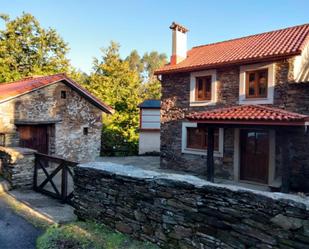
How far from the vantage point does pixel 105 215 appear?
4.75 metres

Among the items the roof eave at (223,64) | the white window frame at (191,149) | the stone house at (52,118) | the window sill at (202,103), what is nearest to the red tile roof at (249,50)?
the roof eave at (223,64)

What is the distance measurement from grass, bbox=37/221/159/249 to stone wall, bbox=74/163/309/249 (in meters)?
0.14

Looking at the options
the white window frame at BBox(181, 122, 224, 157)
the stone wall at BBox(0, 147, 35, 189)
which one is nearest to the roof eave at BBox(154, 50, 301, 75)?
the white window frame at BBox(181, 122, 224, 157)

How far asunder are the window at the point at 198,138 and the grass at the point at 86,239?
25.0ft

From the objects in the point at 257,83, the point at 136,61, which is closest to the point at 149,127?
the point at 257,83

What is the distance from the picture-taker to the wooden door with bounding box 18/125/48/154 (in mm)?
11211

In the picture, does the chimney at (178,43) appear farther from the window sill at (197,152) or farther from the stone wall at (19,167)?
the stone wall at (19,167)

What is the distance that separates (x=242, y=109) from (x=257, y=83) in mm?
1559

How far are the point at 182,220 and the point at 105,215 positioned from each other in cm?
175

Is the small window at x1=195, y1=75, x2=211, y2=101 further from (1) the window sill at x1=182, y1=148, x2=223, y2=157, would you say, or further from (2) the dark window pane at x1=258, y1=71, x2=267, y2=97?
(1) the window sill at x1=182, y1=148, x2=223, y2=157

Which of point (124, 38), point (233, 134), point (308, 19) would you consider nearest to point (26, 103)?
point (233, 134)

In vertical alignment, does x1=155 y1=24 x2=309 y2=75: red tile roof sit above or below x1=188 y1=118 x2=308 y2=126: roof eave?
above

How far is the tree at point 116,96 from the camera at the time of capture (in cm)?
1881

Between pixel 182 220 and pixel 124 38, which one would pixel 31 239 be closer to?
pixel 182 220
